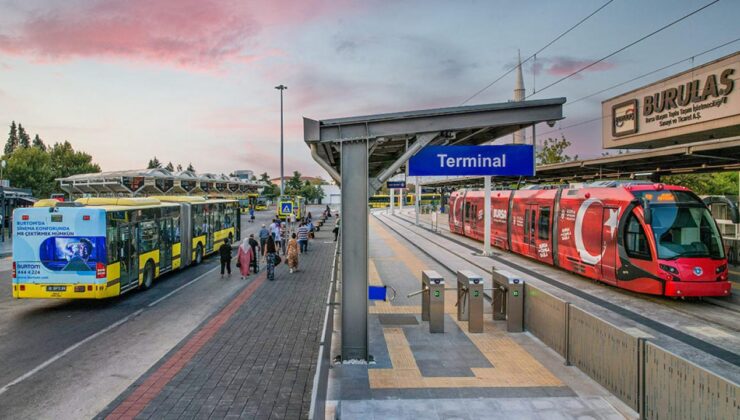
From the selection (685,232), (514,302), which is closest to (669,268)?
(685,232)

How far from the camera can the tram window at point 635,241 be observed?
12.8m

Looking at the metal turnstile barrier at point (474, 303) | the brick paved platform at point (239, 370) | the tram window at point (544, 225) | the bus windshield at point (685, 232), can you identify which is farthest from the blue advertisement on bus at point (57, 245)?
the tram window at point (544, 225)

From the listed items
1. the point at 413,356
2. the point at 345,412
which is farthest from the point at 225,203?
the point at 345,412

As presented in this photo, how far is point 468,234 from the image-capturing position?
31.5m

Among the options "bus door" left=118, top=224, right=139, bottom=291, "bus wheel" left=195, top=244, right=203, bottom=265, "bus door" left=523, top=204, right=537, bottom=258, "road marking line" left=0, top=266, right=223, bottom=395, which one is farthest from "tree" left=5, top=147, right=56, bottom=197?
"bus door" left=523, top=204, right=537, bottom=258

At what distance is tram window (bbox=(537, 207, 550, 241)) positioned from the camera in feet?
61.2

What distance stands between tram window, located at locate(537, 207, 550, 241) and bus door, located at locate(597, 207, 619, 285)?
4.01 meters

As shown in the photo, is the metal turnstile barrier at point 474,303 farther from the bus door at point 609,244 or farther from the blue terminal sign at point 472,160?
the bus door at point 609,244

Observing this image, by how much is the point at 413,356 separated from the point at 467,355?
95cm

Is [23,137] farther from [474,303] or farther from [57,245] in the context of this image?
[474,303]

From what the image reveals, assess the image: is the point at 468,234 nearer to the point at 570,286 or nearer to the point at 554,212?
the point at 554,212

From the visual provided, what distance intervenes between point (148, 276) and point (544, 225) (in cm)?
1454

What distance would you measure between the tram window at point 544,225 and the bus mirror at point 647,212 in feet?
18.0

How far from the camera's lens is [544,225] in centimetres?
1902
